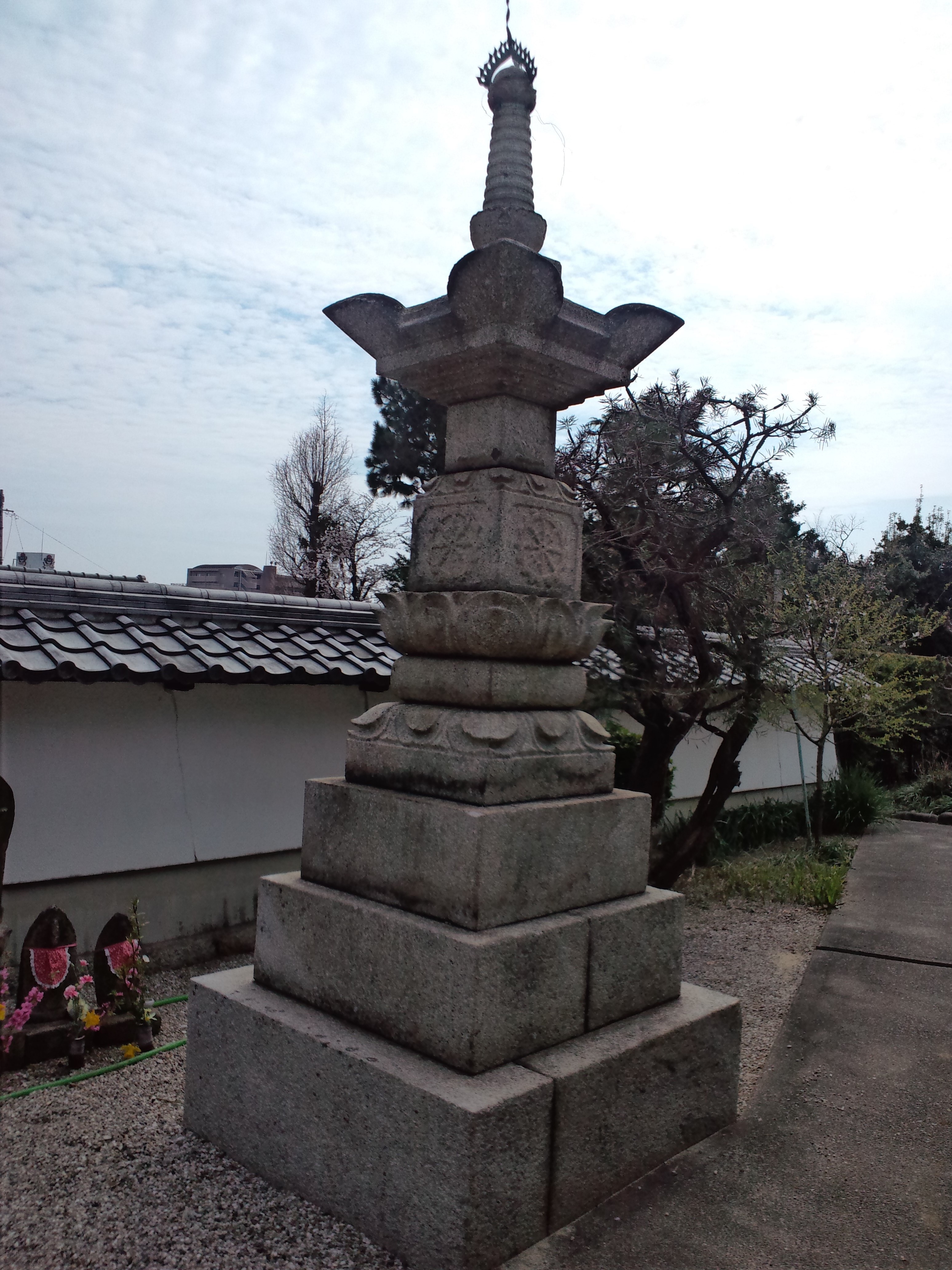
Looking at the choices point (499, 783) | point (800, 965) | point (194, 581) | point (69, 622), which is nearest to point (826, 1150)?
point (499, 783)

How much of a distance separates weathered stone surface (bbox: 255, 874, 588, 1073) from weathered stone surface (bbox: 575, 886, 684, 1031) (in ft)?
0.19

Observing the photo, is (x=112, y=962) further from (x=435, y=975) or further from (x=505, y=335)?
(x=505, y=335)

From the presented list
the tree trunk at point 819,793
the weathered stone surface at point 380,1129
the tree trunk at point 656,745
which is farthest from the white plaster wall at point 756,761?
the weathered stone surface at point 380,1129

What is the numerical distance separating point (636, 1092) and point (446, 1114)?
76 cm

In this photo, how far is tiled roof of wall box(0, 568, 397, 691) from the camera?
4461 mm

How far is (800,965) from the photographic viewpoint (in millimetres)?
5461

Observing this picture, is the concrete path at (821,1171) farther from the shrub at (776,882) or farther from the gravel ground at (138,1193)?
the shrub at (776,882)

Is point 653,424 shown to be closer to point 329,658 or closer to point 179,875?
point 329,658

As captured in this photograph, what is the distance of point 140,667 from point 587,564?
372cm

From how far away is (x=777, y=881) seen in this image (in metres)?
7.52

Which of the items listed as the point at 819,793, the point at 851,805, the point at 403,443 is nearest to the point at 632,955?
the point at 819,793

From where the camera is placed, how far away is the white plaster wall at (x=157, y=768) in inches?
180

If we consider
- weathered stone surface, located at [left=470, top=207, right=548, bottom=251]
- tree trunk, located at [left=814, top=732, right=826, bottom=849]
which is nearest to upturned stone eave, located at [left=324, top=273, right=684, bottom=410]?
weathered stone surface, located at [left=470, top=207, right=548, bottom=251]

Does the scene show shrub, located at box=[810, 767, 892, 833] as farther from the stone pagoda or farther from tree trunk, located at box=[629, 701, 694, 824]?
the stone pagoda
